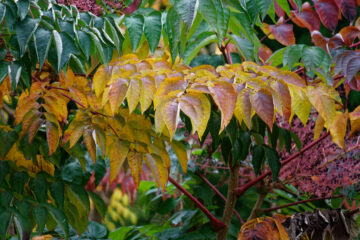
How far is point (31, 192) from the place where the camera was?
4.47 ft

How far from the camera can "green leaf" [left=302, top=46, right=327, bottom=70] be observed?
118 cm

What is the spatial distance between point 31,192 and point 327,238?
34.9 inches

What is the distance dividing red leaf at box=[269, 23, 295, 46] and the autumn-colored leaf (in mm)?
476

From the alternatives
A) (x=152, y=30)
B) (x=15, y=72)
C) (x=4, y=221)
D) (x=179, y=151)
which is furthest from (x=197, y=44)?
(x=4, y=221)

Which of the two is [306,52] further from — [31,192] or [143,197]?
[143,197]

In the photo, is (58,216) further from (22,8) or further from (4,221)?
(22,8)

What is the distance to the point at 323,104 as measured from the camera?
44.4 inches

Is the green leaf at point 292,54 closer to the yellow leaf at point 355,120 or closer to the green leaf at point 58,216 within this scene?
the yellow leaf at point 355,120

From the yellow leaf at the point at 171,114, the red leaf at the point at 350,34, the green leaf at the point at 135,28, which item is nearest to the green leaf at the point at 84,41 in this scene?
the green leaf at the point at 135,28

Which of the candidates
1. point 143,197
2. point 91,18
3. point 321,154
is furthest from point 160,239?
point 91,18

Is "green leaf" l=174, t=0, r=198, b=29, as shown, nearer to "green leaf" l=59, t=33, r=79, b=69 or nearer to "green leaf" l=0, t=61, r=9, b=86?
"green leaf" l=59, t=33, r=79, b=69

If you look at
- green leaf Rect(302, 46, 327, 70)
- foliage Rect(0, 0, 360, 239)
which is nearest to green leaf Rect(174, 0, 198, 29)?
foliage Rect(0, 0, 360, 239)

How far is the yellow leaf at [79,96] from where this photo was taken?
1.16 meters

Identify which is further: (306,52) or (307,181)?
(307,181)
